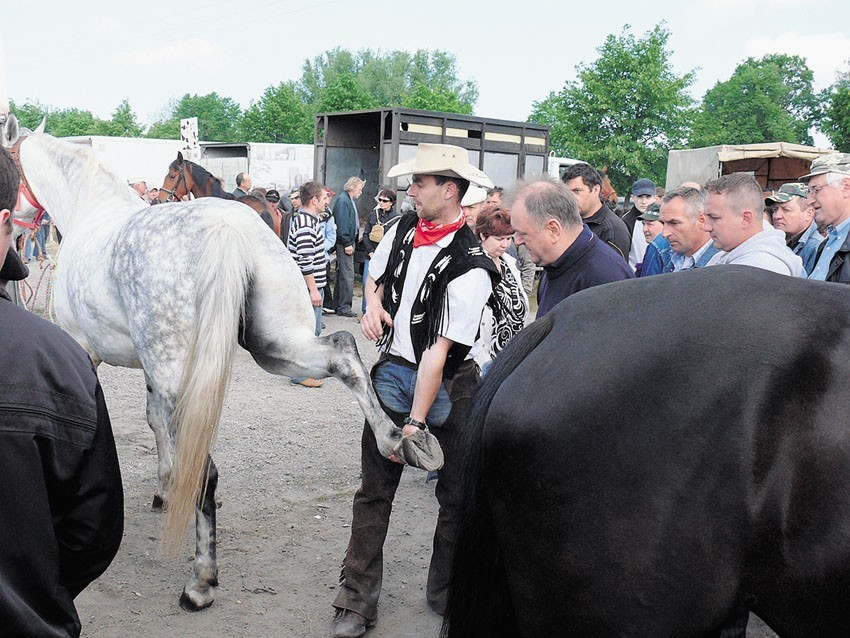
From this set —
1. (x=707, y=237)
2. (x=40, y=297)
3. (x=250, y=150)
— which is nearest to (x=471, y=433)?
(x=707, y=237)

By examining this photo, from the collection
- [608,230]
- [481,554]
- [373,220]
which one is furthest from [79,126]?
[481,554]

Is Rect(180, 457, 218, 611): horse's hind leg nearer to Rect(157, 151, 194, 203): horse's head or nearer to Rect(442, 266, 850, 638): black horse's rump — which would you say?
Rect(442, 266, 850, 638): black horse's rump

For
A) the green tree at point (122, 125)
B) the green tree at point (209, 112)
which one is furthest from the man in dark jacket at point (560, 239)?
the green tree at point (209, 112)

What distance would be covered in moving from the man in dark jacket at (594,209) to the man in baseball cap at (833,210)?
1664 millimetres

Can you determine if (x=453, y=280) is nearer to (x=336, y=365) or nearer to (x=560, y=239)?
(x=560, y=239)

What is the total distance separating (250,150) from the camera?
20.7m

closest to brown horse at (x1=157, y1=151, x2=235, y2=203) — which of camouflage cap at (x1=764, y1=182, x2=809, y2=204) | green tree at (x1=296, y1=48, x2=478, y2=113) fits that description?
camouflage cap at (x1=764, y1=182, x2=809, y2=204)

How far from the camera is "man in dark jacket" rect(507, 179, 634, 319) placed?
121 inches

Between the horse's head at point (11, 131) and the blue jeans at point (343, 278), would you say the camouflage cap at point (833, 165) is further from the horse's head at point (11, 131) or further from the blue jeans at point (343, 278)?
the blue jeans at point (343, 278)

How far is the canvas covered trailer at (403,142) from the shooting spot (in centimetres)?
1304

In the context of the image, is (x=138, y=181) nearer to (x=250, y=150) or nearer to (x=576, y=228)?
(x=250, y=150)

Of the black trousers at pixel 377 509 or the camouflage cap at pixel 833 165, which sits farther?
the camouflage cap at pixel 833 165

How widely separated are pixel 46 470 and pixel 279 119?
48.2m

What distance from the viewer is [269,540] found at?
413cm
